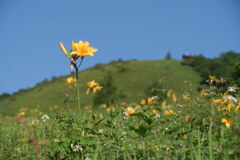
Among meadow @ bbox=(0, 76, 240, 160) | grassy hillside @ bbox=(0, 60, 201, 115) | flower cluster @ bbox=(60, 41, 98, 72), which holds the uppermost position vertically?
grassy hillside @ bbox=(0, 60, 201, 115)

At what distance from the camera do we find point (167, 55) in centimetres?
18475

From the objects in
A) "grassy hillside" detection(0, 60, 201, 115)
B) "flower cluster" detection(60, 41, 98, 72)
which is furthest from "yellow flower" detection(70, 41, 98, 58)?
"grassy hillside" detection(0, 60, 201, 115)

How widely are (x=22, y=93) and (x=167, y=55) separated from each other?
116536mm

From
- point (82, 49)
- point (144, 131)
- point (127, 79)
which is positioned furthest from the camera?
point (127, 79)

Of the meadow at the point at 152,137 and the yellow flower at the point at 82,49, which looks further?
the yellow flower at the point at 82,49

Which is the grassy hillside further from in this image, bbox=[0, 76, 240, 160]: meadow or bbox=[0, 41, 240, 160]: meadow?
bbox=[0, 76, 240, 160]: meadow

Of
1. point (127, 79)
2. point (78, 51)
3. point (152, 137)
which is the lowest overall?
point (152, 137)

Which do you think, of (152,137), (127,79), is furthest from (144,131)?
(127,79)

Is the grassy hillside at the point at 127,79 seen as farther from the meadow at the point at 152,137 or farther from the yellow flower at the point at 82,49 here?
the yellow flower at the point at 82,49

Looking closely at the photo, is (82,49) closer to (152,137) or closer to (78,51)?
(78,51)

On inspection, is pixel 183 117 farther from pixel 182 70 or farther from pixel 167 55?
pixel 167 55

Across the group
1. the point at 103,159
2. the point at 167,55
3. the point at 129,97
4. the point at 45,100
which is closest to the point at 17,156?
the point at 103,159

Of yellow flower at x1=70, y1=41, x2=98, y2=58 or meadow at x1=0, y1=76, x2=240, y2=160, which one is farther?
yellow flower at x1=70, y1=41, x2=98, y2=58

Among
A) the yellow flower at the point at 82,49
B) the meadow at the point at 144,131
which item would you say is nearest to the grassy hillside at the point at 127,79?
the meadow at the point at 144,131
